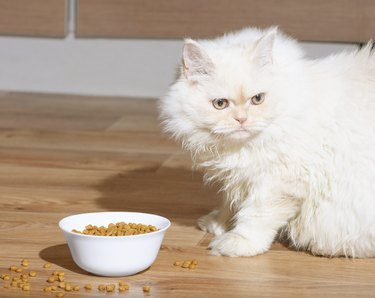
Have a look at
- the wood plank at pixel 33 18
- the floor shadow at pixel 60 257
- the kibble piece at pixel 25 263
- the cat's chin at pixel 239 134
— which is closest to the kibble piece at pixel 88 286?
the floor shadow at pixel 60 257

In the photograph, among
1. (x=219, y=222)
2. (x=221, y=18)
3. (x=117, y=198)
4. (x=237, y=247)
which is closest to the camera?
(x=237, y=247)

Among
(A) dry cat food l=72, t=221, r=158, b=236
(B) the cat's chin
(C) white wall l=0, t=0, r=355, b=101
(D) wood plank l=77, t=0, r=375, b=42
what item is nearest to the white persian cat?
(B) the cat's chin

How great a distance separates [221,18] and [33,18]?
1000 millimetres

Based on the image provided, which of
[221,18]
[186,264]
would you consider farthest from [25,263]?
[221,18]

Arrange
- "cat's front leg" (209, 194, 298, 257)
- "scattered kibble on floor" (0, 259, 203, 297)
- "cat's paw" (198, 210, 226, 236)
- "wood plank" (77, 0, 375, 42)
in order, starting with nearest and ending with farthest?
"scattered kibble on floor" (0, 259, 203, 297)
"cat's front leg" (209, 194, 298, 257)
"cat's paw" (198, 210, 226, 236)
"wood plank" (77, 0, 375, 42)

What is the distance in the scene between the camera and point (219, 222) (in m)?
2.28

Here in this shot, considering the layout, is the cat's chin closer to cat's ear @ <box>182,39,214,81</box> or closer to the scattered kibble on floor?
cat's ear @ <box>182,39,214,81</box>

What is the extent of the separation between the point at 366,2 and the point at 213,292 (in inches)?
101

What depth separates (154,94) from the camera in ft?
14.5

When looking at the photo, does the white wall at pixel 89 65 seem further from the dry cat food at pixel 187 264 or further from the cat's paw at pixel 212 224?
the dry cat food at pixel 187 264

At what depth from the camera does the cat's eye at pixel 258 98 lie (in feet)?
6.59

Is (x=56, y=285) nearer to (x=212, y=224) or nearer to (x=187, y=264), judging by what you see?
(x=187, y=264)

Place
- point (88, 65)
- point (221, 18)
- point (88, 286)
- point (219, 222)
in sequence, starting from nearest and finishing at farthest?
point (88, 286) → point (219, 222) → point (221, 18) → point (88, 65)

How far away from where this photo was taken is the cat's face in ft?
6.52
